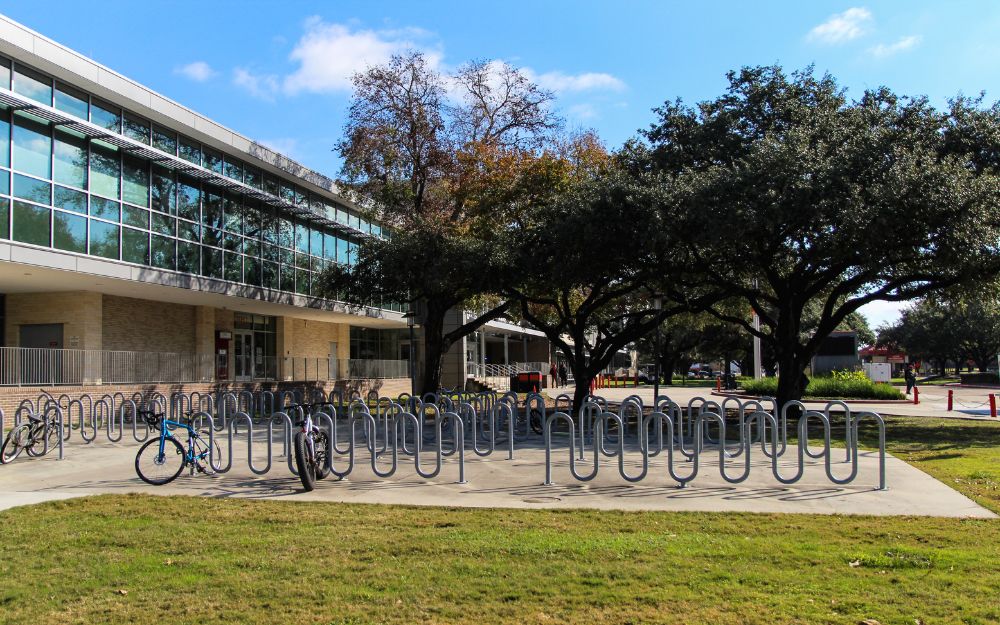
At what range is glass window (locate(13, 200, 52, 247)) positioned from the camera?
18.4m

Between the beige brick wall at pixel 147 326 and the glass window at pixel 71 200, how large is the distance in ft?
14.8

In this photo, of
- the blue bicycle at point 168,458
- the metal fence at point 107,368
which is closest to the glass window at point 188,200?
the metal fence at point 107,368

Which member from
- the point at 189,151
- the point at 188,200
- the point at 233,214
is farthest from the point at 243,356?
the point at 189,151

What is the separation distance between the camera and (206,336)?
28.3 metres

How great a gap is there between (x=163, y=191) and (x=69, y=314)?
4.45 metres

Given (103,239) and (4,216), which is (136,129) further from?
(4,216)

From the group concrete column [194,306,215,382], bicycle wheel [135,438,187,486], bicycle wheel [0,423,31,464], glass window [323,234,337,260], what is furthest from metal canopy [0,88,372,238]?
bicycle wheel [135,438,187,486]

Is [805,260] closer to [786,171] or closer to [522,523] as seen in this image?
[786,171]

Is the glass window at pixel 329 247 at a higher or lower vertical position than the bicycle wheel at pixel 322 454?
higher

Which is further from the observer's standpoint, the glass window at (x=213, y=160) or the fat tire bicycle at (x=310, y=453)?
the glass window at (x=213, y=160)

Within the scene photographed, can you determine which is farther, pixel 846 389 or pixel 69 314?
pixel 846 389

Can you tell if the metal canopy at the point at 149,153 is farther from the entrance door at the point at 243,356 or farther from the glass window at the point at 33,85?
the entrance door at the point at 243,356

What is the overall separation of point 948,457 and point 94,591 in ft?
41.9

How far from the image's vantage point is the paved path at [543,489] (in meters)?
8.46
